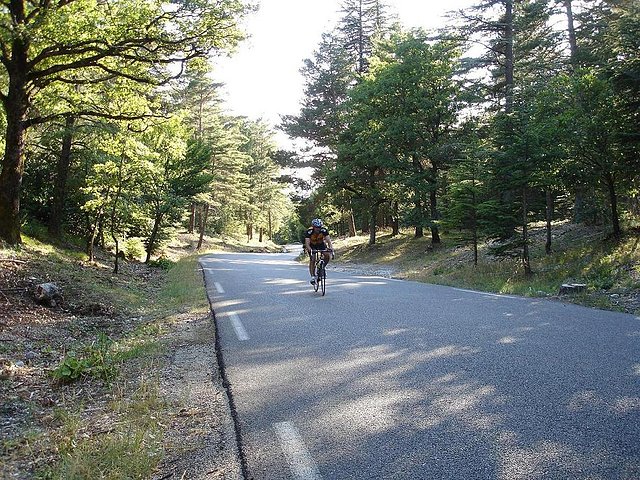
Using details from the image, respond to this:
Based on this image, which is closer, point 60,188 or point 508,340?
point 508,340

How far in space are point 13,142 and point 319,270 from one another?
8.34 meters

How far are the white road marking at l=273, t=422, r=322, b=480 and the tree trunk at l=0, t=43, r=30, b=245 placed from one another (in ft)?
38.6

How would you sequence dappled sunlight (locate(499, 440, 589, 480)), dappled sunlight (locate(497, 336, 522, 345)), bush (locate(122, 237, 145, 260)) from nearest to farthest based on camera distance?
dappled sunlight (locate(499, 440, 589, 480))
dappled sunlight (locate(497, 336, 522, 345))
bush (locate(122, 237, 145, 260))

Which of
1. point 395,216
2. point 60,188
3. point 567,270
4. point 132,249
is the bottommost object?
point 567,270

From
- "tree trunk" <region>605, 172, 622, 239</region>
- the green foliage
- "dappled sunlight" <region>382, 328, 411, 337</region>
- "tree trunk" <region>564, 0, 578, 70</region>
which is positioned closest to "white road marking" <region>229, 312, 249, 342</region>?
the green foliage

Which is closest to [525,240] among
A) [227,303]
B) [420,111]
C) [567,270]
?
[567,270]

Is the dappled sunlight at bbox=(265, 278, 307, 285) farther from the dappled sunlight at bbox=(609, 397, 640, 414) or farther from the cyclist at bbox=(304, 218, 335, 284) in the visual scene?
the dappled sunlight at bbox=(609, 397, 640, 414)

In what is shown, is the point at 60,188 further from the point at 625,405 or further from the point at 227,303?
the point at 625,405

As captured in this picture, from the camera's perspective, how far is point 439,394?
4.25m

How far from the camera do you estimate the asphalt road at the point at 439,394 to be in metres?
3.11

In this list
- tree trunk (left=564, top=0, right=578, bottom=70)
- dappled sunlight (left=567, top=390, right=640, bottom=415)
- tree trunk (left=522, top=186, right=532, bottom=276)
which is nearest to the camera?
dappled sunlight (left=567, top=390, right=640, bottom=415)

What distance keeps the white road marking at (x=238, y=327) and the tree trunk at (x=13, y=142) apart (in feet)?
24.9

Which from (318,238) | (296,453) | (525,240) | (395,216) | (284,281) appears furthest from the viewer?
(395,216)

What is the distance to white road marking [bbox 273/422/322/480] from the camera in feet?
10.1
